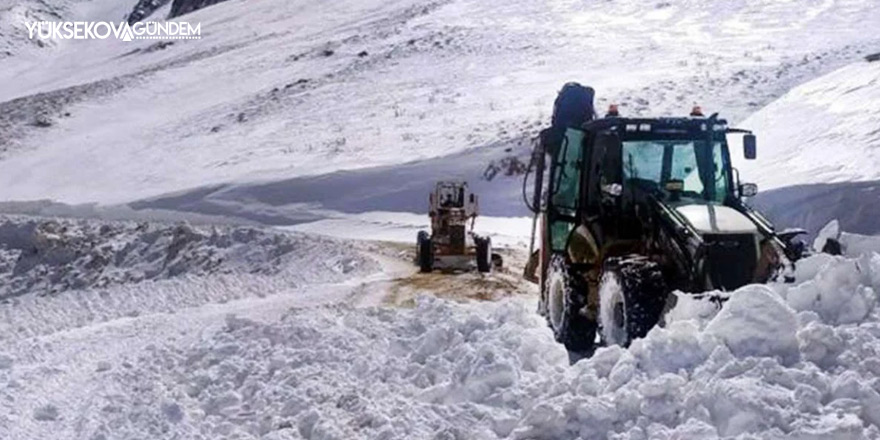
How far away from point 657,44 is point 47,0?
7119 cm

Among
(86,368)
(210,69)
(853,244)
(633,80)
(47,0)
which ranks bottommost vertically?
(86,368)

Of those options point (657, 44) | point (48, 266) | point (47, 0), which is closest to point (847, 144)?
point (48, 266)

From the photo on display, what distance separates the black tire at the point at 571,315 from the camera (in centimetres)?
966

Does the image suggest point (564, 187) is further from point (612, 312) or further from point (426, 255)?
point (426, 255)

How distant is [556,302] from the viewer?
10.3m

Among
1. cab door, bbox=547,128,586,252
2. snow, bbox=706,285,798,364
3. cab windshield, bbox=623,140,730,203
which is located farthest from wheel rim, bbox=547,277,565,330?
snow, bbox=706,285,798,364

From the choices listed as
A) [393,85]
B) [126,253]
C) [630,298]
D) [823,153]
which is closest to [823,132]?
[823,153]

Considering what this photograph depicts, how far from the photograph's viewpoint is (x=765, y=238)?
898 cm

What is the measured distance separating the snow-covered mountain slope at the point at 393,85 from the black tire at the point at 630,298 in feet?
65.5

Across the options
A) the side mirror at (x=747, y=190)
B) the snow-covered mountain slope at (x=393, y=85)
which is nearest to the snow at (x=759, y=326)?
the side mirror at (x=747, y=190)

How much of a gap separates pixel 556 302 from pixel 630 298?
1989 mm

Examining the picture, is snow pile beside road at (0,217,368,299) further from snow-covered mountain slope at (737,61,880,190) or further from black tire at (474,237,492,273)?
snow-covered mountain slope at (737,61,880,190)

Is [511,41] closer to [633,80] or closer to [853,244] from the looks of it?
[633,80]

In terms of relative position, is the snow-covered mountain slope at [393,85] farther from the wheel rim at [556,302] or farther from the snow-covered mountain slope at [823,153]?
the wheel rim at [556,302]
